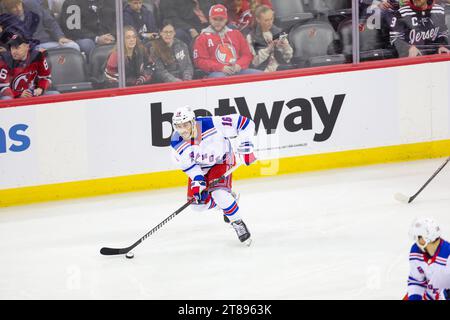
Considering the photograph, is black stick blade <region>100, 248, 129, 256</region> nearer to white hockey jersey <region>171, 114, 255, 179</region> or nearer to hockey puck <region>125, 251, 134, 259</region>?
hockey puck <region>125, 251, 134, 259</region>

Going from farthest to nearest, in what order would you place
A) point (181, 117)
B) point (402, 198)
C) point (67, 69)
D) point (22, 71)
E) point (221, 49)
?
point (221, 49) < point (67, 69) < point (22, 71) < point (402, 198) < point (181, 117)

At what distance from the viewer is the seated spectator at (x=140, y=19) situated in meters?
8.02

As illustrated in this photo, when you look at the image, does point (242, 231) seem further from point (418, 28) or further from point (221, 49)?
point (418, 28)

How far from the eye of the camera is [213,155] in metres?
6.71

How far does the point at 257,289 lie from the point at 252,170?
268 cm

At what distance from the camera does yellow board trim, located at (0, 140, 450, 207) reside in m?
7.94

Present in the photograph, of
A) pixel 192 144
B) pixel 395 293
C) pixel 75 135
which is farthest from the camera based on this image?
pixel 75 135

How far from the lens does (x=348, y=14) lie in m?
8.52

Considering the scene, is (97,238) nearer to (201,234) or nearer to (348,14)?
(201,234)

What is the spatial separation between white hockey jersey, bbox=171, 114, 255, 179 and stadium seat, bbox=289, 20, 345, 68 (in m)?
1.91

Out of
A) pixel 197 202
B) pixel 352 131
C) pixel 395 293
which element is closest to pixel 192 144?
pixel 197 202

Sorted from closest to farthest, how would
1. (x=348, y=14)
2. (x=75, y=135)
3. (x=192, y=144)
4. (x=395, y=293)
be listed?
(x=395, y=293) → (x=192, y=144) → (x=75, y=135) → (x=348, y=14)

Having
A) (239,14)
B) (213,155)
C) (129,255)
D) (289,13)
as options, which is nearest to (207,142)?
(213,155)

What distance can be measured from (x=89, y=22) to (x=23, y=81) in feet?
2.10
